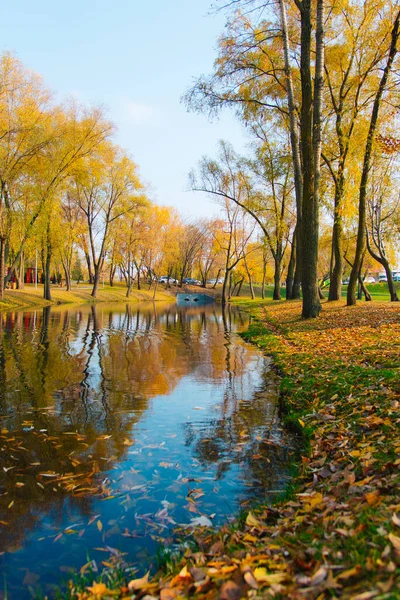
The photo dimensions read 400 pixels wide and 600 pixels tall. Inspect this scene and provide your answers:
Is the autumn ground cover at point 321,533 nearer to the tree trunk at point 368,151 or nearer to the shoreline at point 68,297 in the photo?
the tree trunk at point 368,151

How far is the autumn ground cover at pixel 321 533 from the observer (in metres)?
2.33

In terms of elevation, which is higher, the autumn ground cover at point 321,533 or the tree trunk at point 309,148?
the tree trunk at point 309,148

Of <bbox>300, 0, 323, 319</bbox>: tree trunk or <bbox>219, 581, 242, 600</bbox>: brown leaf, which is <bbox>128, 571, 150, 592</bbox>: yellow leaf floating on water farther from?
<bbox>300, 0, 323, 319</bbox>: tree trunk

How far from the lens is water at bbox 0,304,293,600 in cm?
345

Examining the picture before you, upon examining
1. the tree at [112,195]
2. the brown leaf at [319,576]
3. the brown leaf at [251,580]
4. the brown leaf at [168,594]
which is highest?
the tree at [112,195]

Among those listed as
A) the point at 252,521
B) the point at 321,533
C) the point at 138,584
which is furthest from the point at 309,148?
the point at 138,584

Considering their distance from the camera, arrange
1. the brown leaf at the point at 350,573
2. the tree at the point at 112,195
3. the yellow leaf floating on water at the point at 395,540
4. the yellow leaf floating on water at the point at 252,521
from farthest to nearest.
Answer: the tree at the point at 112,195 → the yellow leaf floating on water at the point at 252,521 → the yellow leaf floating on water at the point at 395,540 → the brown leaf at the point at 350,573

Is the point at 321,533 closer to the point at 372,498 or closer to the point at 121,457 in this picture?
the point at 372,498

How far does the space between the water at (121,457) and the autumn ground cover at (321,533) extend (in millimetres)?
377

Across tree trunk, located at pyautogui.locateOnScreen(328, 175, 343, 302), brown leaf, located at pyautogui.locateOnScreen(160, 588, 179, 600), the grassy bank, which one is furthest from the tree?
brown leaf, located at pyautogui.locateOnScreen(160, 588, 179, 600)

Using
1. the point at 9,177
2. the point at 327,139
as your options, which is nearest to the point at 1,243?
the point at 9,177

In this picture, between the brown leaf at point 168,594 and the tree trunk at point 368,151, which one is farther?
the tree trunk at point 368,151

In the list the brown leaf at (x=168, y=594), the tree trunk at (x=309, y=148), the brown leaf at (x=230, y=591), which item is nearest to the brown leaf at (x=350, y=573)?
the brown leaf at (x=230, y=591)

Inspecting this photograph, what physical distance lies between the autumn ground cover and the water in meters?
0.38
